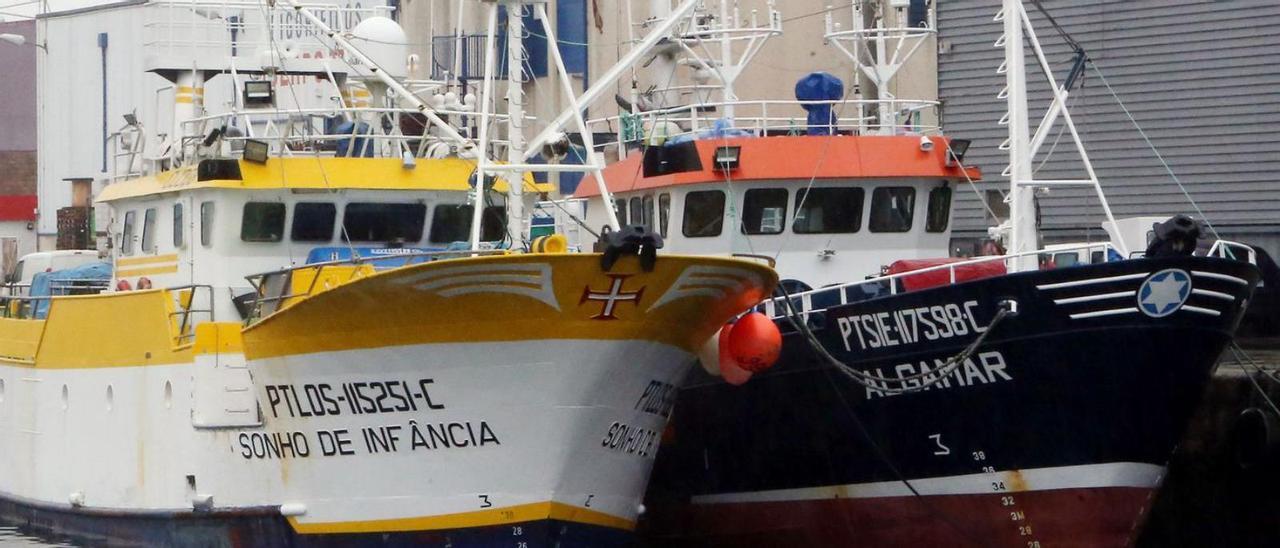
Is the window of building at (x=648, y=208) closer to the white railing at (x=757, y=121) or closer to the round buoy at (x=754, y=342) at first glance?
the white railing at (x=757, y=121)

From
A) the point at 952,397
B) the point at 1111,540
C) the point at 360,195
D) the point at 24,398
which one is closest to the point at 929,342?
the point at 952,397

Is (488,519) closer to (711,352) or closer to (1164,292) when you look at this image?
(711,352)

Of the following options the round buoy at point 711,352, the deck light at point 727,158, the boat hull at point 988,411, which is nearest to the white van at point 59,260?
the deck light at point 727,158

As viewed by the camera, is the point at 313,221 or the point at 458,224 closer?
the point at 313,221

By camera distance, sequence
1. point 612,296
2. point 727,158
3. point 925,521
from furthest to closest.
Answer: point 727,158 → point 925,521 → point 612,296

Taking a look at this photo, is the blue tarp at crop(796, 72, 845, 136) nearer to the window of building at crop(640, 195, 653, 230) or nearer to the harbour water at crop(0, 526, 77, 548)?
the window of building at crop(640, 195, 653, 230)

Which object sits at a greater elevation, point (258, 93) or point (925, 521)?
point (258, 93)

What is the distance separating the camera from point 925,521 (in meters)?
14.9

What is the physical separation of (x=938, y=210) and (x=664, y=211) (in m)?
2.70

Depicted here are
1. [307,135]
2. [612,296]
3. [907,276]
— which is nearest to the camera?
[612,296]

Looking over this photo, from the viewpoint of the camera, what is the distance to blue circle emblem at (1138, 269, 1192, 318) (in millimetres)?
13070

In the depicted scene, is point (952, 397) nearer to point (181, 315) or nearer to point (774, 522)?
point (774, 522)

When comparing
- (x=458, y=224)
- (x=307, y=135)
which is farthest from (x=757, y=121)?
(x=307, y=135)

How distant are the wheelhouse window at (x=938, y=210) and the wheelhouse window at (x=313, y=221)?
19.4 feet
